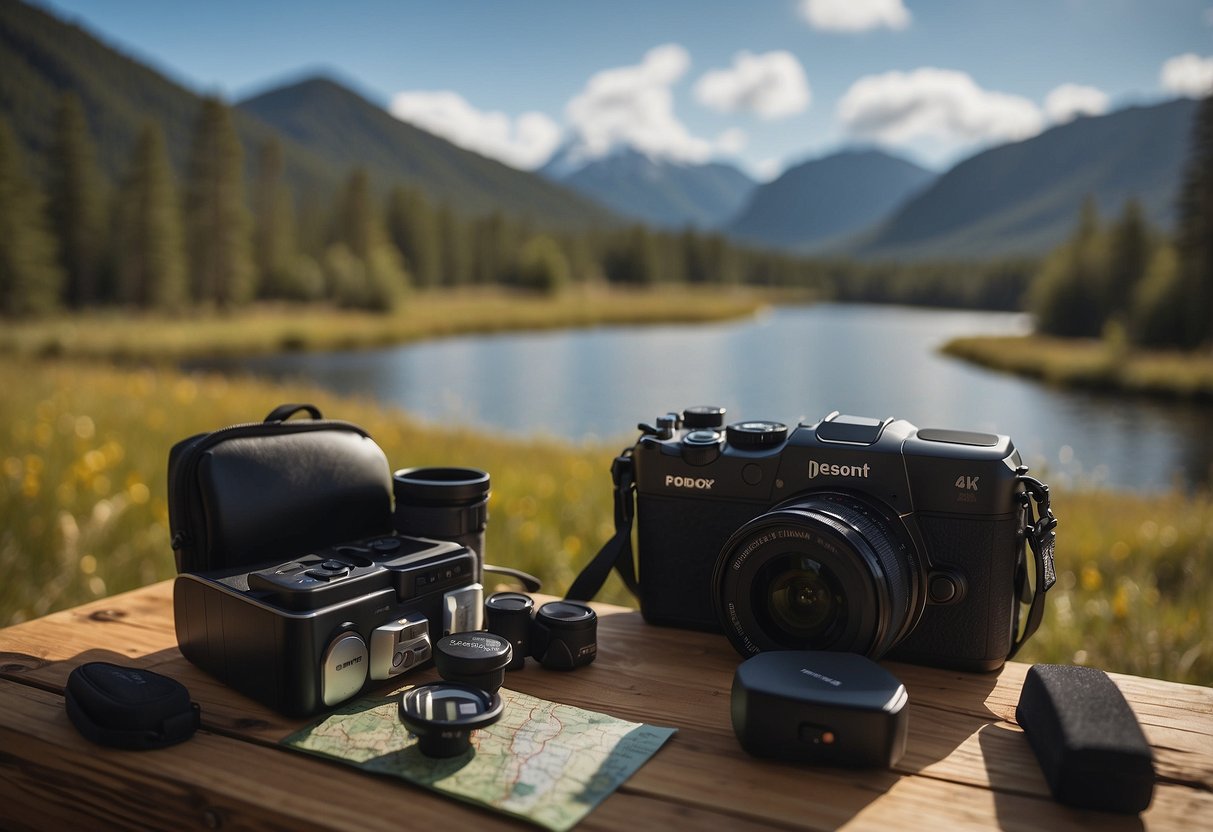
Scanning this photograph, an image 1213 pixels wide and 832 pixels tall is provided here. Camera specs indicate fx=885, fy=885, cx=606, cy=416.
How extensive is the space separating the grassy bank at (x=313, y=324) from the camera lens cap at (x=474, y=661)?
1677 cm

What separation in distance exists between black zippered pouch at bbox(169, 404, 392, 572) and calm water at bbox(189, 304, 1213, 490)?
4.61 meters

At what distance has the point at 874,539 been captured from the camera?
1.53 metres

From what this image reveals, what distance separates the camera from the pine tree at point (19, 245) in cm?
2717

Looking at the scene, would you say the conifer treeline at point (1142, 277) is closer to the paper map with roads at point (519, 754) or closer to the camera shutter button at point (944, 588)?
the camera shutter button at point (944, 588)

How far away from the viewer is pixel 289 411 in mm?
1914

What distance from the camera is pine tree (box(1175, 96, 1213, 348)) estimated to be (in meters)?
25.2

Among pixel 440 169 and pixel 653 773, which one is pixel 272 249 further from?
pixel 440 169

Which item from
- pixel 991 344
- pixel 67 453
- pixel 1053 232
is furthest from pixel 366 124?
pixel 67 453

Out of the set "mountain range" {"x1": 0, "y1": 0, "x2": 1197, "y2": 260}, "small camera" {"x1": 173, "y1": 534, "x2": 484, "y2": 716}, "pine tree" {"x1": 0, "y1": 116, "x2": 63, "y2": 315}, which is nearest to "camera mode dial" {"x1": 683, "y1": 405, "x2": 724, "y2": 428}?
"small camera" {"x1": 173, "y1": 534, "x2": 484, "y2": 716}

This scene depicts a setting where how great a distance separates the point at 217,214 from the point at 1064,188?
183m

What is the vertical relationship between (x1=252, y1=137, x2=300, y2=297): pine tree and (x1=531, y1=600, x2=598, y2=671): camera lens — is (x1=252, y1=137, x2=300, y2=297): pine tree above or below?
above

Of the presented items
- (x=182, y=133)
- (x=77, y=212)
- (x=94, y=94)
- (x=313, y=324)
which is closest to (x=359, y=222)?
(x=77, y=212)

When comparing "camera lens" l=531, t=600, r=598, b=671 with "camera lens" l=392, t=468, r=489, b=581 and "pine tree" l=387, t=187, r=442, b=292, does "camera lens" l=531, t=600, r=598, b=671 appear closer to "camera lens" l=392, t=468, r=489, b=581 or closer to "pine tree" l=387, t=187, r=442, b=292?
"camera lens" l=392, t=468, r=489, b=581

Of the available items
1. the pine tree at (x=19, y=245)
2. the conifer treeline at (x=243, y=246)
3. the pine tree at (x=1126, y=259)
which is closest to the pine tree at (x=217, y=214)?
the conifer treeline at (x=243, y=246)
